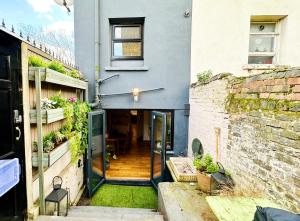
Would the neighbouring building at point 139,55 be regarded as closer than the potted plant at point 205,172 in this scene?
No

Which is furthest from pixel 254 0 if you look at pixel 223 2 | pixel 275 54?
pixel 275 54

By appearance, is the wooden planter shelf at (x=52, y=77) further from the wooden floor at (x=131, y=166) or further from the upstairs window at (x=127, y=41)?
the wooden floor at (x=131, y=166)

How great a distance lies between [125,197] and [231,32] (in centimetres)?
517

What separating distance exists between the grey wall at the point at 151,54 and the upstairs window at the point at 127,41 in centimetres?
21

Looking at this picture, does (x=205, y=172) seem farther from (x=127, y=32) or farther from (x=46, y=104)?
(x=127, y=32)

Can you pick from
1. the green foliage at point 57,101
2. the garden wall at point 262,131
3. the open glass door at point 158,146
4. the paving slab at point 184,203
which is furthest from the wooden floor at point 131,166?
the garden wall at point 262,131

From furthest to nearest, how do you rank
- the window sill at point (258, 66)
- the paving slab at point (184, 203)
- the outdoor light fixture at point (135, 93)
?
the outdoor light fixture at point (135, 93) → the window sill at point (258, 66) → the paving slab at point (184, 203)

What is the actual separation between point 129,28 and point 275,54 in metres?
4.14

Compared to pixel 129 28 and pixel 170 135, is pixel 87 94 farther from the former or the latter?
pixel 170 135

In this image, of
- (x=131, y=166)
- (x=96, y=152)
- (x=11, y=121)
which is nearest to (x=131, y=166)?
(x=131, y=166)

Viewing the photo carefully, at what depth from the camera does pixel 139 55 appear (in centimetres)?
543

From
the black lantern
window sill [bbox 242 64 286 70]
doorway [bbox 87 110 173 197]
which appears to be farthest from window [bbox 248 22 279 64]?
the black lantern

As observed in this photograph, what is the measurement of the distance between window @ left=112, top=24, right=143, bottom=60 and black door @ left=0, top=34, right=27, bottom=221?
10.7ft

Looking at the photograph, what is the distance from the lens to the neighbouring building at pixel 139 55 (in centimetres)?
508
